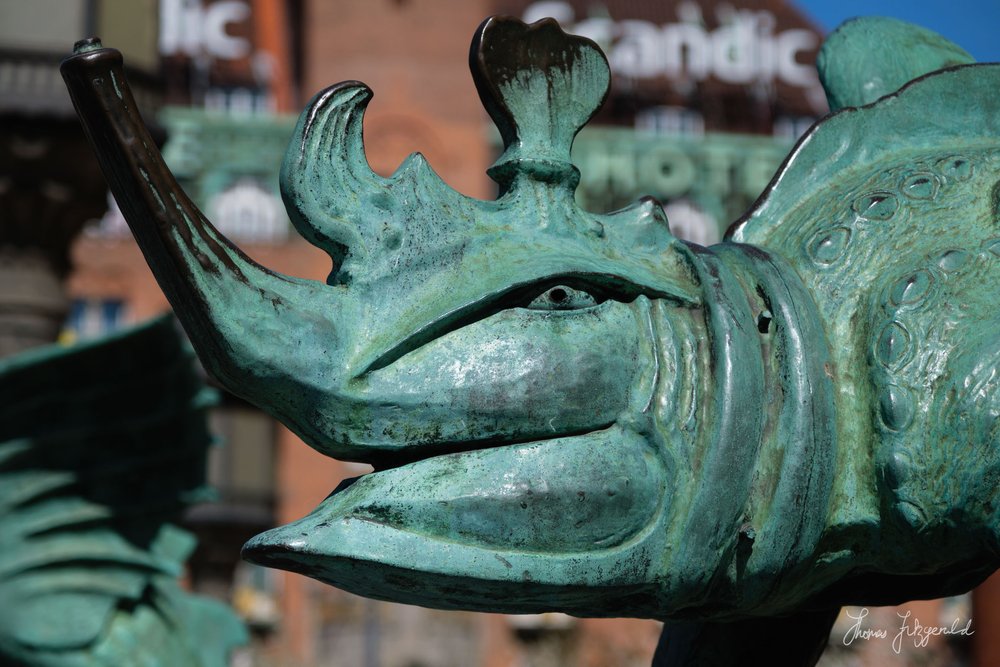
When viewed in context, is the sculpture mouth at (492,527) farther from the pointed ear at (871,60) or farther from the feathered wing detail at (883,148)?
the pointed ear at (871,60)

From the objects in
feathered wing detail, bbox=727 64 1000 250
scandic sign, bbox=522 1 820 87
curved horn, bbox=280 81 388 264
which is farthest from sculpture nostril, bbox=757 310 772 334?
scandic sign, bbox=522 1 820 87

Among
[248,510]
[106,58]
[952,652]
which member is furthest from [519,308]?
[248,510]

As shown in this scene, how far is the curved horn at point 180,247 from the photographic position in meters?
0.96

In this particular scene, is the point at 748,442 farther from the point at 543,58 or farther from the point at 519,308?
the point at 543,58

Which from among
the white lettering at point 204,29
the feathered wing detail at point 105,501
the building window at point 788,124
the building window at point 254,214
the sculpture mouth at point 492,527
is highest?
the white lettering at point 204,29

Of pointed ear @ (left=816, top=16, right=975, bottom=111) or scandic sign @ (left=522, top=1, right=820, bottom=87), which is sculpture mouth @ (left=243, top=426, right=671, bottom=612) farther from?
scandic sign @ (left=522, top=1, right=820, bottom=87)

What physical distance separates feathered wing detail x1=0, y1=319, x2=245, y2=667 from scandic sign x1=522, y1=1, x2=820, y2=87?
16107mm

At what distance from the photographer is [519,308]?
105 centimetres

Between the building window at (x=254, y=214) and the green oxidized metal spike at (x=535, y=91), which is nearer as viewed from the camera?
the green oxidized metal spike at (x=535, y=91)

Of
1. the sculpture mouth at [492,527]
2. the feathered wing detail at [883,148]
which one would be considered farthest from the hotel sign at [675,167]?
the sculpture mouth at [492,527]

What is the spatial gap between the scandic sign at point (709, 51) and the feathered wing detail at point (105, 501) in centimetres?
1611

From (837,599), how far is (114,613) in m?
1.98

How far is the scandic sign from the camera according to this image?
19094mm

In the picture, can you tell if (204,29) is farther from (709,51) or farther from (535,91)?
(535,91)
